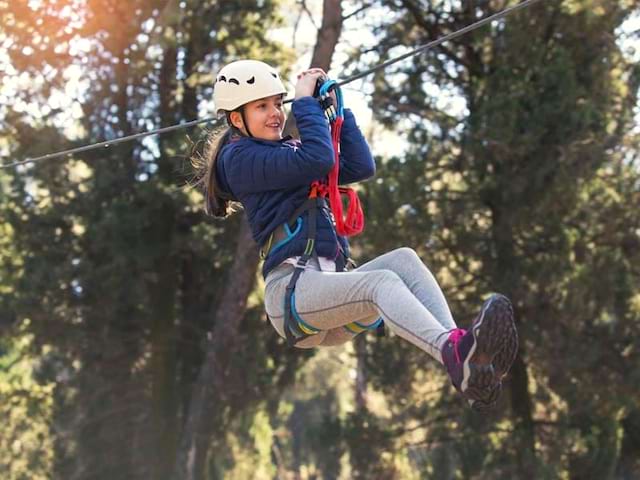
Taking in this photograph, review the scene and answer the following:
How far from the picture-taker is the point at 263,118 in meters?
4.63

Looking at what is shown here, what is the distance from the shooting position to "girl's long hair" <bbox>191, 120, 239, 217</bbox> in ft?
15.6

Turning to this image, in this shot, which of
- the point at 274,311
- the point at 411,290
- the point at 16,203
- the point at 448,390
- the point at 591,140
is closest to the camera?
the point at 411,290

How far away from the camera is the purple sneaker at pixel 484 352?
3.66 m

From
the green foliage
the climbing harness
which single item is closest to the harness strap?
the climbing harness

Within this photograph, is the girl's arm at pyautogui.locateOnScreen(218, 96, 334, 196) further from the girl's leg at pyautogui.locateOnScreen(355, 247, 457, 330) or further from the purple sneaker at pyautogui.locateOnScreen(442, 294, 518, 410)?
the purple sneaker at pyautogui.locateOnScreen(442, 294, 518, 410)

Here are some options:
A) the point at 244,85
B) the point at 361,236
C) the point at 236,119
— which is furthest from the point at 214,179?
the point at 361,236

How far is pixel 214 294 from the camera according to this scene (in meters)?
16.5

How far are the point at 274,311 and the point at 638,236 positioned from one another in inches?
414

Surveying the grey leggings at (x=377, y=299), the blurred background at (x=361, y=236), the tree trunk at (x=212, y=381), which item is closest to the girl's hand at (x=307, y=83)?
the grey leggings at (x=377, y=299)

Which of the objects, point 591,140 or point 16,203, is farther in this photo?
point 16,203

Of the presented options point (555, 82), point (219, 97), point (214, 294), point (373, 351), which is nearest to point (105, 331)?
point (214, 294)

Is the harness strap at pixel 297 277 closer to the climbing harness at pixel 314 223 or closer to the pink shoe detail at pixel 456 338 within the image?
the climbing harness at pixel 314 223

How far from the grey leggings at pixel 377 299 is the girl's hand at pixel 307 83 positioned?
28.8 inches

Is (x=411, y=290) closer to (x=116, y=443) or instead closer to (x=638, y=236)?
(x=638, y=236)
